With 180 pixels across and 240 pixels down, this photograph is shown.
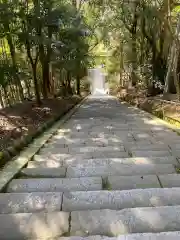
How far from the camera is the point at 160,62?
1730 centimetres

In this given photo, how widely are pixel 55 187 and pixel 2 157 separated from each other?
4.54 ft

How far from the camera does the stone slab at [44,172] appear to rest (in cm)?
376

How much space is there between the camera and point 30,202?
2.75 metres

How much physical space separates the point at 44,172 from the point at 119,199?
1.33 metres

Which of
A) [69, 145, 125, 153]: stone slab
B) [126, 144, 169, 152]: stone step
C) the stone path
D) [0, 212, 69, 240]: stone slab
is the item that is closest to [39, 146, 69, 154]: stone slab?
[69, 145, 125, 153]: stone slab

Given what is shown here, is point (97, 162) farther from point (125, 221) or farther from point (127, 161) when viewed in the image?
point (125, 221)

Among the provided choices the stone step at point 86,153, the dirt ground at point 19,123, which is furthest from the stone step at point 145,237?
the dirt ground at point 19,123

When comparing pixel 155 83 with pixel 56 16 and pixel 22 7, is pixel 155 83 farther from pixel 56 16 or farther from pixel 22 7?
pixel 22 7

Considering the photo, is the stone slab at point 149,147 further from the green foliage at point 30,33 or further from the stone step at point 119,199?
the green foliage at point 30,33

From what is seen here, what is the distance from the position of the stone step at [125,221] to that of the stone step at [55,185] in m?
0.78

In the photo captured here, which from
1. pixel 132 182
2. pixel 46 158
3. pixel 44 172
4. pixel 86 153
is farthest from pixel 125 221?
pixel 86 153

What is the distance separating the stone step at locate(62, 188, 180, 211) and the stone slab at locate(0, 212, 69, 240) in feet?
0.98

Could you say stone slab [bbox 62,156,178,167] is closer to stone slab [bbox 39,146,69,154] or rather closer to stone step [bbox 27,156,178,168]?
stone step [bbox 27,156,178,168]

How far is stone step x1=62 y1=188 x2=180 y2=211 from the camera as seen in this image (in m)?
2.69
